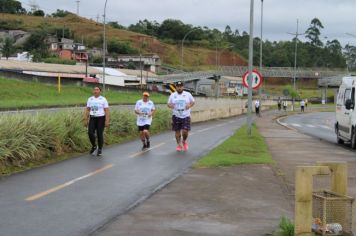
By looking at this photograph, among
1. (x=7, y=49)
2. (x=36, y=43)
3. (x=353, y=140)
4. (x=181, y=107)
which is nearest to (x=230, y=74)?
(x=7, y=49)

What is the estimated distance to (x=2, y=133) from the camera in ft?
40.8

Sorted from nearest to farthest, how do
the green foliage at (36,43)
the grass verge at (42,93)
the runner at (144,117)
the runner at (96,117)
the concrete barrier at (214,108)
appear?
the runner at (96,117)
the runner at (144,117)
the concrete barrier at (214,108)
the grass verge at (42,93)
the green foliage at (36,43)

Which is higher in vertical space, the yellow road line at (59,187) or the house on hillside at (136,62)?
the house on hillside at (136,62)

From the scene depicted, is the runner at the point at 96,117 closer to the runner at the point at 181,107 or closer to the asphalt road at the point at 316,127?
the runner at the point at 181,107

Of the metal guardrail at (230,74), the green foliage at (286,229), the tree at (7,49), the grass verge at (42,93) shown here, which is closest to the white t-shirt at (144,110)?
the green foliage at (286,229)

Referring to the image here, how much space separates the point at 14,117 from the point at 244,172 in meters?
5.44

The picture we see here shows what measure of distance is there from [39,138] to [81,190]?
4451 mm

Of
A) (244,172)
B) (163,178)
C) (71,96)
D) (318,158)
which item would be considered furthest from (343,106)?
(71,96)

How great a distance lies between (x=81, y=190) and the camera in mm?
9875

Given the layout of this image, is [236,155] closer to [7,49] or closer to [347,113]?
[347,113]

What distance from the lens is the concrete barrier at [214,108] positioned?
1503 inches

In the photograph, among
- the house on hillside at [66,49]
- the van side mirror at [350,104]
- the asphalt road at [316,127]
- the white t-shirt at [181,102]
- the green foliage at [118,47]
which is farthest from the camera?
the green foliage at [118,47]

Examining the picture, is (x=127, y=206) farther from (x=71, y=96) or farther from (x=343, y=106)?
(x=71, y=96)

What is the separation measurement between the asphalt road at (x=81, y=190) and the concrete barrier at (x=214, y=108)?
22.1 m
